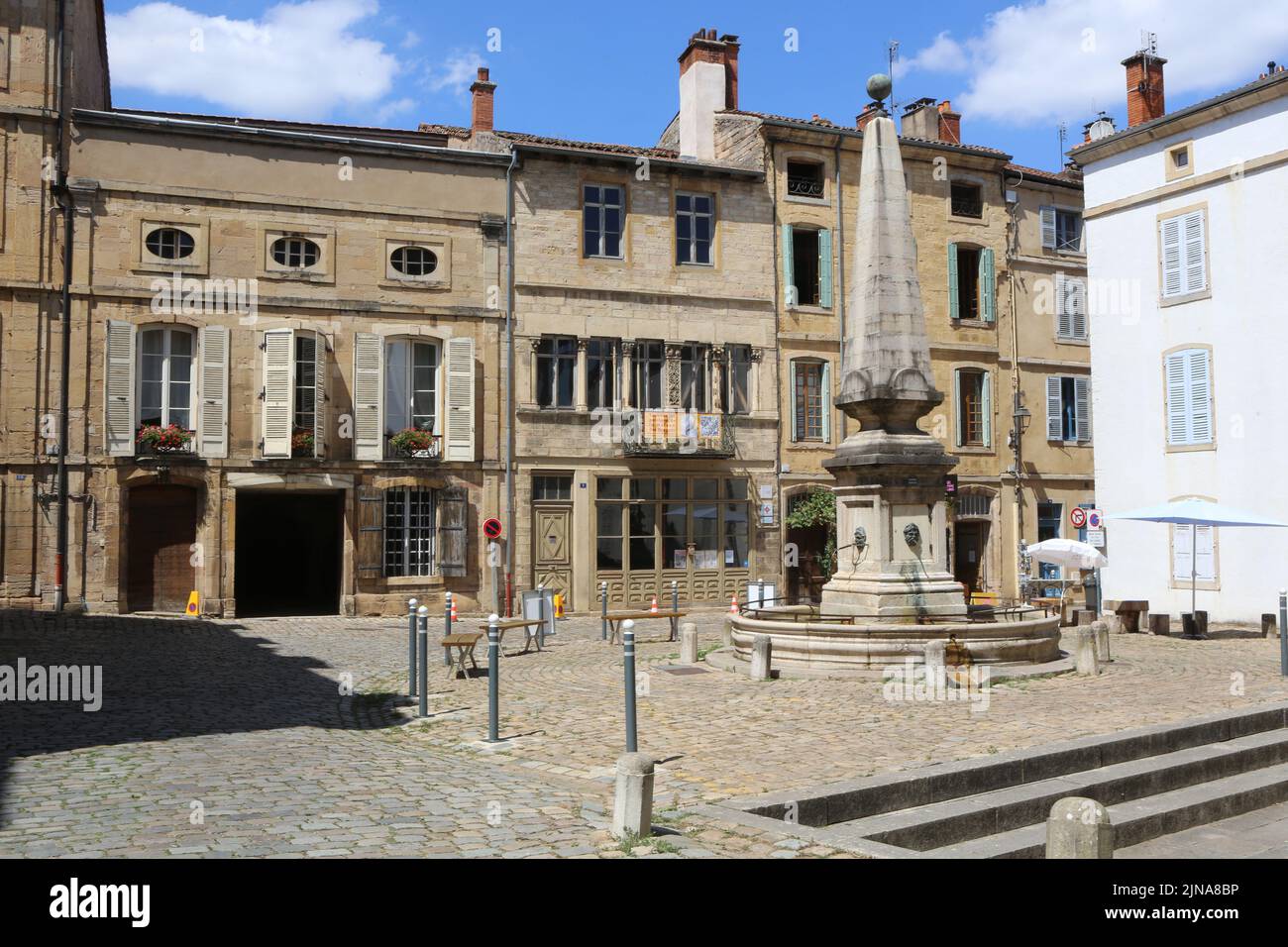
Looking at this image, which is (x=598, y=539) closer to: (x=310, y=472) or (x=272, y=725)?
(x=310, y=472)

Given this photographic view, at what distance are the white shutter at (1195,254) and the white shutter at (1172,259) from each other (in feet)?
0.52

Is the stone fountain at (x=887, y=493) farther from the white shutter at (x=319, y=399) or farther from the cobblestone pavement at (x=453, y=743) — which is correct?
the white shutter at (x=319, y=399)

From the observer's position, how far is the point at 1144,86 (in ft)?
85.5

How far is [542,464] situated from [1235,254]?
14406 millimetres

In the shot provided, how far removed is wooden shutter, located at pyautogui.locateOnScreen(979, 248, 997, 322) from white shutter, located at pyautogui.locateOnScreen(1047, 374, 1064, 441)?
255 centimetres

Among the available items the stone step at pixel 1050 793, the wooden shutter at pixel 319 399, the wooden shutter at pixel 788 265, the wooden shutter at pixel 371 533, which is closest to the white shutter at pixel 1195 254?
the wooden shutter at pixel 788 265

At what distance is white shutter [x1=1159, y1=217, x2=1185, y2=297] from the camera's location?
22969 mm

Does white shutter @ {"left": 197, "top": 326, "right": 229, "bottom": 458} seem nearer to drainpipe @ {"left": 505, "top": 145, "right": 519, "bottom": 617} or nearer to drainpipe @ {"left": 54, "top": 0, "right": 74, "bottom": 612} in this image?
drainpipe @ {"left": 54, "top": 0, "right": 74, "bottom": 612}

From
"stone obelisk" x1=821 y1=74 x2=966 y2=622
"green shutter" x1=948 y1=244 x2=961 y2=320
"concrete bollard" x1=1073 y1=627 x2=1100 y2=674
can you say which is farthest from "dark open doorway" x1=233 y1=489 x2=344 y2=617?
"concrete bollard" x1=1073 y1=627 x2=1100 y2=674

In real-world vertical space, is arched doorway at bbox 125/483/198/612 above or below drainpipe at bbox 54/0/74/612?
below

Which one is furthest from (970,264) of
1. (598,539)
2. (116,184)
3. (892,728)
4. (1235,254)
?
(892,728)

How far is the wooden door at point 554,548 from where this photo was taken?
2422 centimetres

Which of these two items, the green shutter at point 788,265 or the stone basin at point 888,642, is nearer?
the stone basin at point 888,642

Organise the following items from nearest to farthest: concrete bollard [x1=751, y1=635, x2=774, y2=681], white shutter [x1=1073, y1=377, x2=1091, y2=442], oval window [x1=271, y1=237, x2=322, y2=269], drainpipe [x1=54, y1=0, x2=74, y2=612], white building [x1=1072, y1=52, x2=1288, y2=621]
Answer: concrete bollard [x1=751, y1=635, x2=774, y2=681]
drainpipe [x1=54, y1=0, x2=74, y2=612]
white building [x1=1072, y1=52, x2=1288, y2=621]
oval window [x1=271, y1=237, x2=322, y2=269]
white shutter [x1=1073, y1=377, x2=1091, y2=442]
